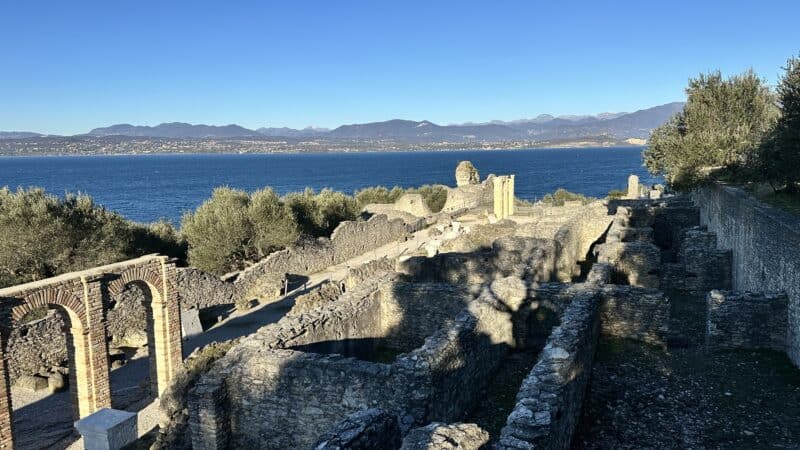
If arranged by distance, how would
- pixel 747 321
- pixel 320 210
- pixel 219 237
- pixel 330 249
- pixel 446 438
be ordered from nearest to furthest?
pixel 446 438, pixel 747 321, pixel 219 237, pixel 330 249, pixel 320 210

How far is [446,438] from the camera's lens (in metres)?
4.64

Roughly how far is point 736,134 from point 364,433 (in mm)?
24499

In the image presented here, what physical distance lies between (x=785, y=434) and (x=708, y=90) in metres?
24.6

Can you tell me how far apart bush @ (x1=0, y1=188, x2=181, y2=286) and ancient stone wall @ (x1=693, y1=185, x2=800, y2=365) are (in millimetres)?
21444

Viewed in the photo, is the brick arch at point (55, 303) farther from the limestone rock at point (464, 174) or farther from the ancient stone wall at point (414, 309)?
the limestone rock at point (464, 174)

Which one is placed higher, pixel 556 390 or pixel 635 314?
pixel 556 390

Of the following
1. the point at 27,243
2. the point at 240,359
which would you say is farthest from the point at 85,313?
the point at 27,243

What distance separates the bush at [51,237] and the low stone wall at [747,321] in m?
20.4

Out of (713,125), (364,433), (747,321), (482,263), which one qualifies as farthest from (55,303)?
(713,125)

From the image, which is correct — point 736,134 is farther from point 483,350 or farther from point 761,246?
point 483,350

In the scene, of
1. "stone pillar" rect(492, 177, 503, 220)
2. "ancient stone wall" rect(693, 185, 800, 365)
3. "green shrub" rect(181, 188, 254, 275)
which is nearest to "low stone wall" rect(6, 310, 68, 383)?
"green shrub" rect(181, 188, 254, 275)

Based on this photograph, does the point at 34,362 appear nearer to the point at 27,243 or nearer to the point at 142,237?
the point at 27,243

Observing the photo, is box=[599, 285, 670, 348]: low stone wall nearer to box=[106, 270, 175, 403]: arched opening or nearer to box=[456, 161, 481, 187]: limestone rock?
box=[106, 270, 175, 403]: arched opening

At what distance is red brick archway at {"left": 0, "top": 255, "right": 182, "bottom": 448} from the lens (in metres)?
9.80
